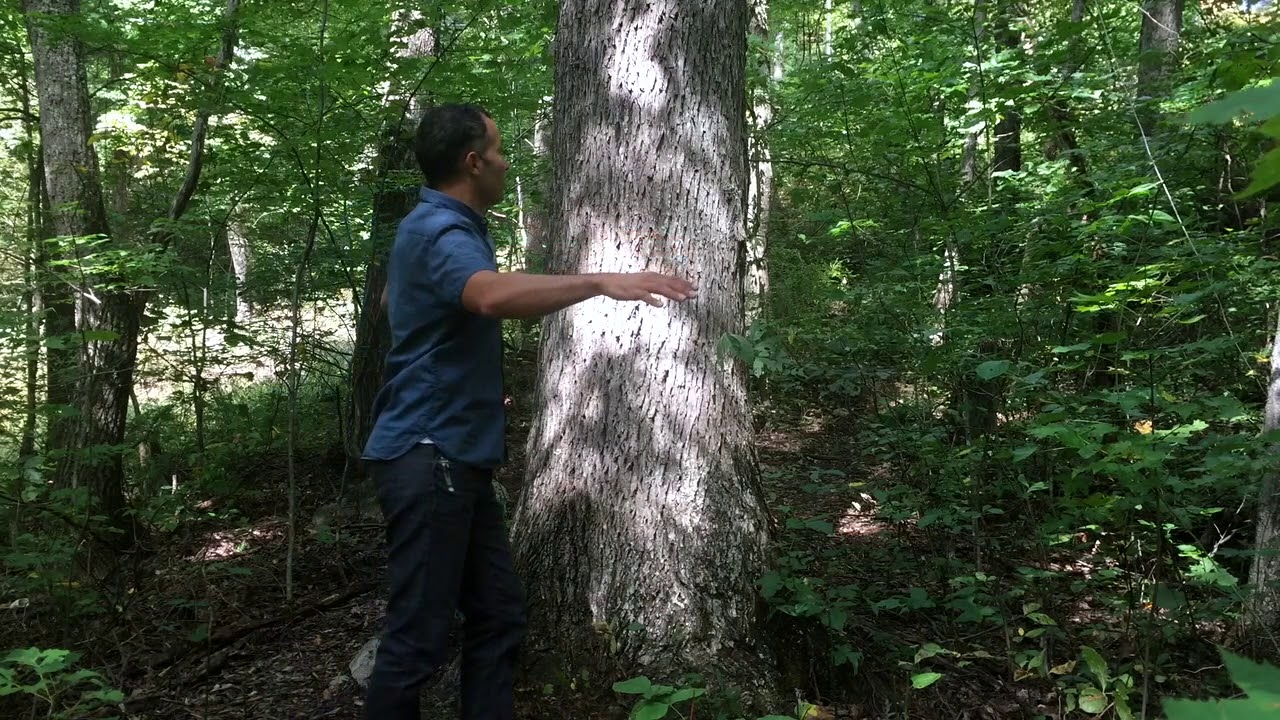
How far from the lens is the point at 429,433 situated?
258cm

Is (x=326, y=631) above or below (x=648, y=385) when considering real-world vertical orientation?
below

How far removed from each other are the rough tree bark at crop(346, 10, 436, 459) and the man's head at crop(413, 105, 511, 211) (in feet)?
9.12

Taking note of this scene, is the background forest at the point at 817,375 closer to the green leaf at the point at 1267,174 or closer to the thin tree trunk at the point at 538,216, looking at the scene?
the thin tree trunk at the point at 538,216

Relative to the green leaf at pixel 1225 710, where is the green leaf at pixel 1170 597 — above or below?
below

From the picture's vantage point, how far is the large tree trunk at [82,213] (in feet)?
17.9

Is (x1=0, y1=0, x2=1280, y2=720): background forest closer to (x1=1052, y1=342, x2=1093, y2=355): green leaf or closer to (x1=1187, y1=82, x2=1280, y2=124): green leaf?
(x1=1052, y1=342, x2=1093, y2=355): green leaf

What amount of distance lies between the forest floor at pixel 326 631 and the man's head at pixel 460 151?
187 centimetres

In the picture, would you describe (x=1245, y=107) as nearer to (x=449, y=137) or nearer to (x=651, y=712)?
(x=651, y=712)

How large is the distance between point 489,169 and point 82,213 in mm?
4355

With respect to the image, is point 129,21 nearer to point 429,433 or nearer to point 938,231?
point 429,433

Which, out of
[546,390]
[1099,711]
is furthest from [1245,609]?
[546,390]

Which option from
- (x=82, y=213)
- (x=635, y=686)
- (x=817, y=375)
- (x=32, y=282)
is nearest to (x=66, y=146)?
(x=82, y=213)

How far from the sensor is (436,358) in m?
2.60

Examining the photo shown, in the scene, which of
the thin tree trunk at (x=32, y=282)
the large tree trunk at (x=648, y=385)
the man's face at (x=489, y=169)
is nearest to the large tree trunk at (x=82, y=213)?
the thin tree trunk at (x=32, y=282)
